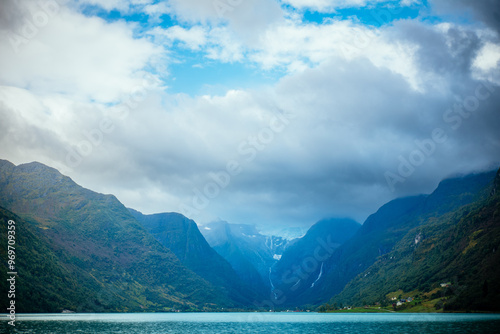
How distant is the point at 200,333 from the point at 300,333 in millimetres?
34924

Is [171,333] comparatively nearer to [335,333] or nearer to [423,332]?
[335,333]

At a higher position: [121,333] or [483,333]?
[483,333]

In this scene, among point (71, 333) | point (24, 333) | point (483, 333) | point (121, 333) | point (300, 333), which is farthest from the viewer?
point (300, 333)

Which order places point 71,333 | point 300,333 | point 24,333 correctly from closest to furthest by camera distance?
point 24,333 → point 71,333 → point 300,333

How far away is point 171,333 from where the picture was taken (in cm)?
12962

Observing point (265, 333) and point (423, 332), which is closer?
point (423, 332)

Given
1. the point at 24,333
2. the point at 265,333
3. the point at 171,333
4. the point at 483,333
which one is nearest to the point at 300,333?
the point at 265,333

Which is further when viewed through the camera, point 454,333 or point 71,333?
point 71,333

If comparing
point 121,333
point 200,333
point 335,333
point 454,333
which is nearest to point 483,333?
point 454,333

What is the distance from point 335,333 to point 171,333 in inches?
2179

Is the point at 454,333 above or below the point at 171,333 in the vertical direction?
above

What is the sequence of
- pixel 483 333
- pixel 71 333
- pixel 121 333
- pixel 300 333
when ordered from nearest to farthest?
pixel 483 333, pixel 71 333, pixel 121 333, pixel 300 333

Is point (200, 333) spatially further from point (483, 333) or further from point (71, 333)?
point (483, 333)

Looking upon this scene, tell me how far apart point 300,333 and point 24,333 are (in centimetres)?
8492
